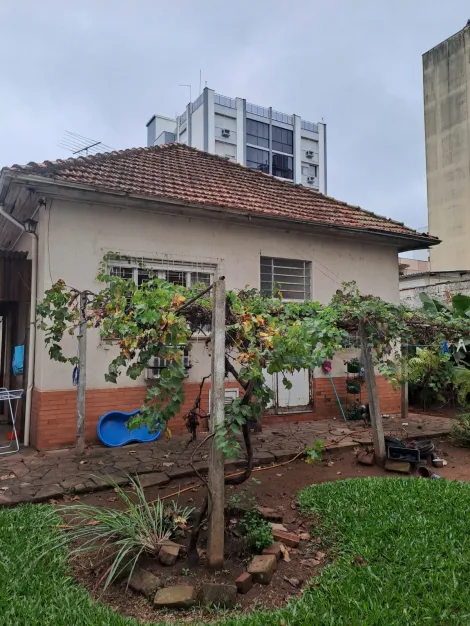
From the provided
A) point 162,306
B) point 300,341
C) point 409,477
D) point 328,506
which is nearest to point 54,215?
point 162,306

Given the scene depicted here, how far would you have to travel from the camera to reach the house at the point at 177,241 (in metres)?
7.26

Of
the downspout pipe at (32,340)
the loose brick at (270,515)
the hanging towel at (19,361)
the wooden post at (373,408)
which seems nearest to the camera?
the loose brick at (270,515)

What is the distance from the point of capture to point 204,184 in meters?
9.80

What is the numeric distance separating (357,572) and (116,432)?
16.6ft

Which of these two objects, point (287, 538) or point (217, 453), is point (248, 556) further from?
point (217, 453)

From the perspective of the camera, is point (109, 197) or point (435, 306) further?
point (435, 306)

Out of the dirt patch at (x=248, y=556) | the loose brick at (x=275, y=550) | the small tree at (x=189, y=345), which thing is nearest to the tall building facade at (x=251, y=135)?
the dirt patch at (x=248, y=556)

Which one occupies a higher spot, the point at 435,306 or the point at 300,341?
the point at 435,306

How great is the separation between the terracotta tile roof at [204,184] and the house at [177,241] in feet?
0.13

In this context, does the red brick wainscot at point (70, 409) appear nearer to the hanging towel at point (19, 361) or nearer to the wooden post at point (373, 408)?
the hanging towel at point (19, 361)

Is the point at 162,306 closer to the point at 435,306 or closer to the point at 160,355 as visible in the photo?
the point at 160,355

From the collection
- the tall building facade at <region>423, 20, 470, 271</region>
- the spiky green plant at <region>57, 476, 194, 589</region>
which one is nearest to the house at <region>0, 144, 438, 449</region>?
the spiky green plant at <region>57, 476, 194, 589</region>

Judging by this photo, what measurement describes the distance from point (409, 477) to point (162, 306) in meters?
4.43

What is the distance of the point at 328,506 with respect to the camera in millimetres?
4711
